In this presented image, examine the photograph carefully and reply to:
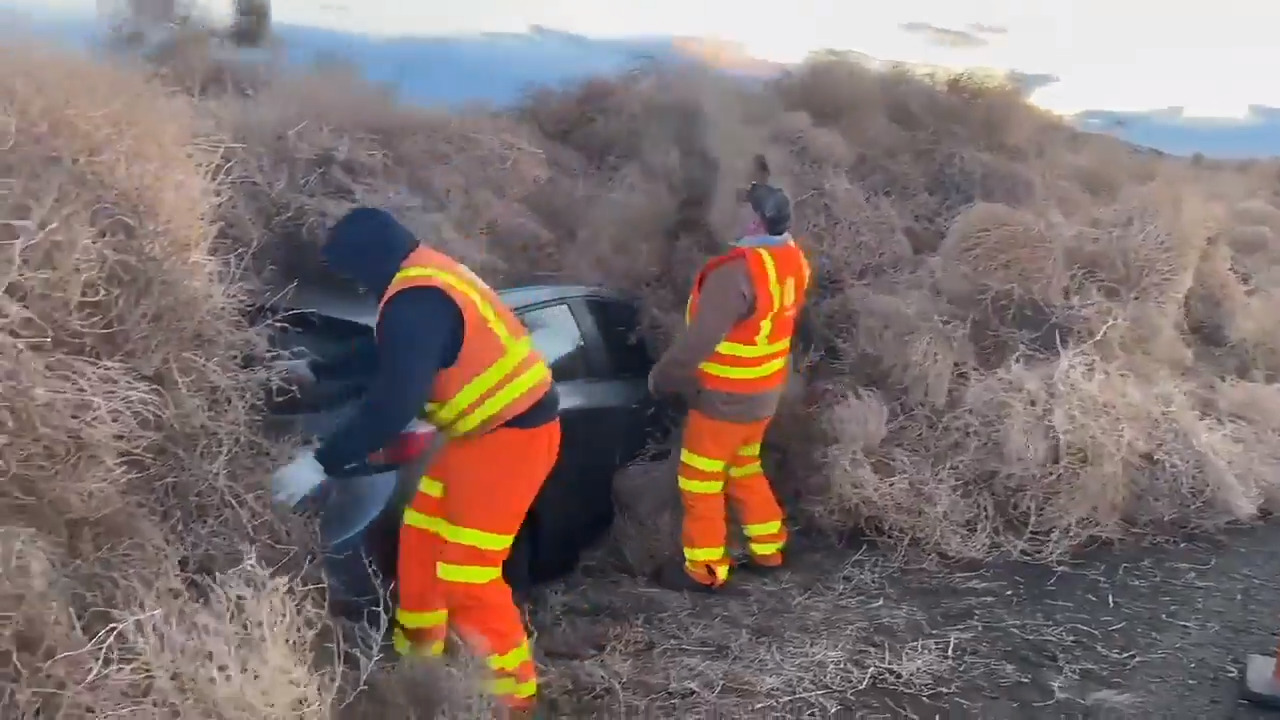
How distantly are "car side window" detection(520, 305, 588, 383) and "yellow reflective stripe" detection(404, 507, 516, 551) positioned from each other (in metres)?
1.33

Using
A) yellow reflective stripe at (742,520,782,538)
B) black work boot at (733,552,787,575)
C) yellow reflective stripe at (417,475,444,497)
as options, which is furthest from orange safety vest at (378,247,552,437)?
black work boot at (733,552,787,575)

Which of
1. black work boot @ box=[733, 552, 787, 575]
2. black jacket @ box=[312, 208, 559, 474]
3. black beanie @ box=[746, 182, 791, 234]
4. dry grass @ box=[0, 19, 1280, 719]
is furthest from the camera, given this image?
black work boot @ box=[733, 552, 787, 575]

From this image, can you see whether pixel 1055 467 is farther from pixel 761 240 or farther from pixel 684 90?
pixel 684 90

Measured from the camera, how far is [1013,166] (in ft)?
29.4

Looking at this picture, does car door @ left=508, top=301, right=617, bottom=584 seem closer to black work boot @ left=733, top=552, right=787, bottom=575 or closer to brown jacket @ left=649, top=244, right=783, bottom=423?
brown jacket @ left=649, top=244, right=783, bottom=423

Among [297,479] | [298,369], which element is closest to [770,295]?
[298,369]

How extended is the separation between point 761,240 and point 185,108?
2623mm

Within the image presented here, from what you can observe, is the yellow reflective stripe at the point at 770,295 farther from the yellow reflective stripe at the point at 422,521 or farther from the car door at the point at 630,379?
the yellow reflective stripe at the point at 422,521

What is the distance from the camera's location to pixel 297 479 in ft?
12.2

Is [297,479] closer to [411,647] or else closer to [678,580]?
[411,647]

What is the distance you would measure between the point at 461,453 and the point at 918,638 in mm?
2395

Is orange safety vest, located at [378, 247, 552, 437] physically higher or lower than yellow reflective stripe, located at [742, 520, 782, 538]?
higher

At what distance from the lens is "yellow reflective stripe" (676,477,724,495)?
5207 millimetres

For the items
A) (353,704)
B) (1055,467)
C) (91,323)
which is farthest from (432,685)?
(1055,467)
